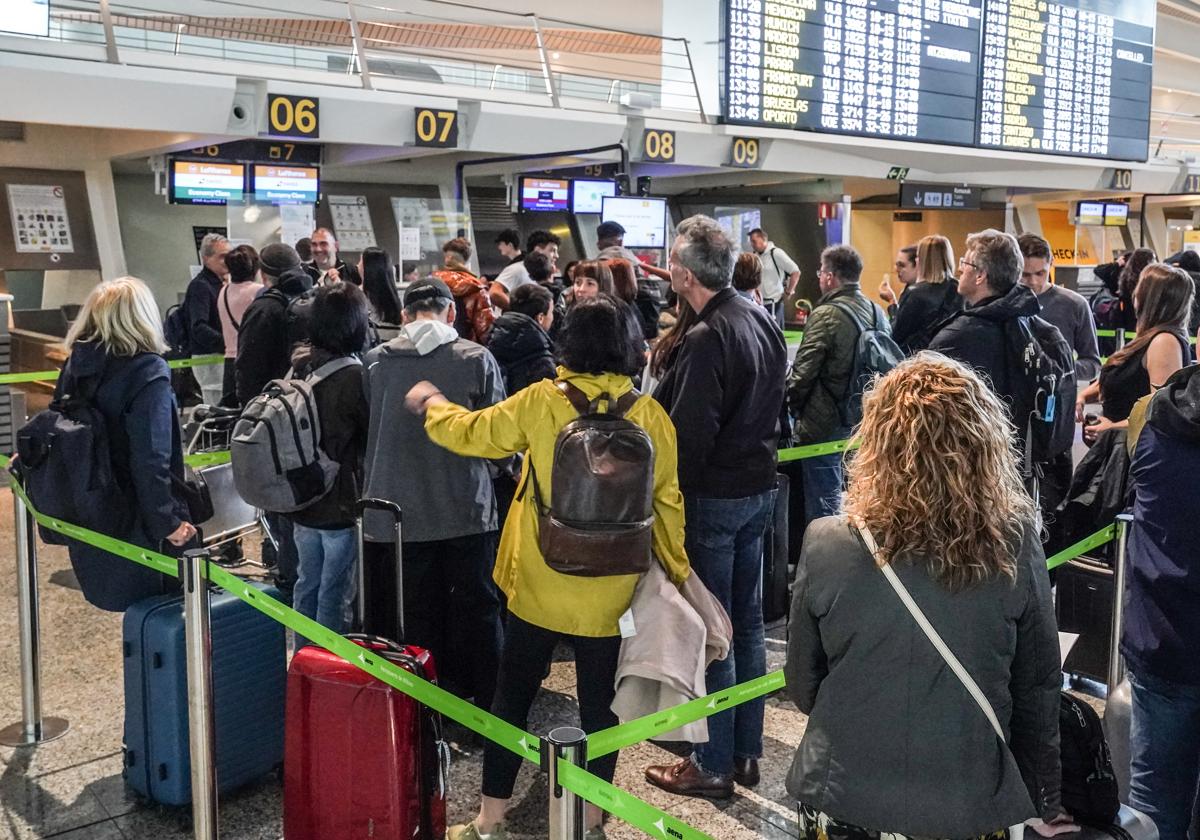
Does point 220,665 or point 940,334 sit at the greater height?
point 940,334

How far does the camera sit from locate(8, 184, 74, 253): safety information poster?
31.5ft

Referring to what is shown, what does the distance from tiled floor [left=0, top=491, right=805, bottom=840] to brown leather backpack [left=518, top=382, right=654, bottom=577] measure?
3.04ft

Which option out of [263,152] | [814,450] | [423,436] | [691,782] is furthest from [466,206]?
[691,782]

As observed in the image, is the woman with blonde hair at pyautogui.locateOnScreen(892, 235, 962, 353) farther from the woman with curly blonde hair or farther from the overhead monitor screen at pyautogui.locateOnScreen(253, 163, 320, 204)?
the overhead monitor screen at pyautogui.locateOnScreen(253, 163, 320, 204)

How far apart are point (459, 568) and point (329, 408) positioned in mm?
658

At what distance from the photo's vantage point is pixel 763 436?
3.43 metres

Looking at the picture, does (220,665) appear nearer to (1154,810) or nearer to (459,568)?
(459,568)

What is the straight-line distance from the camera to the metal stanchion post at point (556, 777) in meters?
2.05

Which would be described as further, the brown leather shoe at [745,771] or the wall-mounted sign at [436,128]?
the wall-mounted sign at [436,128]

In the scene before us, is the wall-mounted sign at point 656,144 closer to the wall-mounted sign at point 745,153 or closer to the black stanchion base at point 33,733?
the wall-mounted sign at point 745,153

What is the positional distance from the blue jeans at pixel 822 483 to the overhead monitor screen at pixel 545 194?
6385 millimetres

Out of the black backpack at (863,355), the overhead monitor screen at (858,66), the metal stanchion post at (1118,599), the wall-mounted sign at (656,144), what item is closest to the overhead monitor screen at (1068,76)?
the overhead monitor screen at (858,66)

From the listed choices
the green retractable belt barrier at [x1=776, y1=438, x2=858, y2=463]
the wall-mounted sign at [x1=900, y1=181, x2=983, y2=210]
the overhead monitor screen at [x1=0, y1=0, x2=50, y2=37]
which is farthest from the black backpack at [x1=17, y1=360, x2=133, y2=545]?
the wall-mounted sign at [x1=900, y1=181, x2=983, y2=210]

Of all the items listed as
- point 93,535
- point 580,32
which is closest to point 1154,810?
point 93,535
